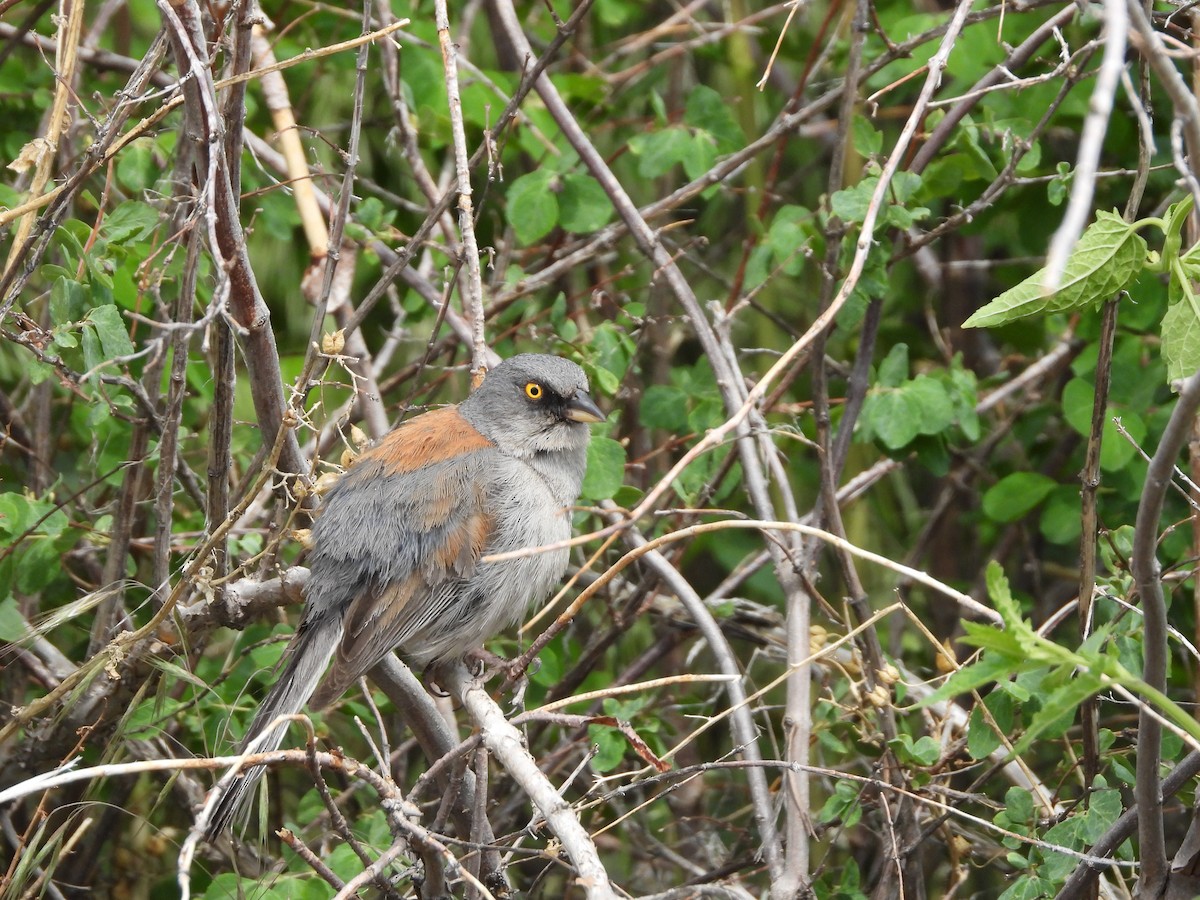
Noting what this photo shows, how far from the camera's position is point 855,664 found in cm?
337

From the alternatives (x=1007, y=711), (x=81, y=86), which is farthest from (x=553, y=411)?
(x=81, y=86)

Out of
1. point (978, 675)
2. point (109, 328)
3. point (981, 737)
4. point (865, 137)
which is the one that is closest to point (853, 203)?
point (865, 137)

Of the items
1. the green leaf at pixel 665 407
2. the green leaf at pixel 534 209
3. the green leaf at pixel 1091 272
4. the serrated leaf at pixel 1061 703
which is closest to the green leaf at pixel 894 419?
the green leaf at pixel 665 407

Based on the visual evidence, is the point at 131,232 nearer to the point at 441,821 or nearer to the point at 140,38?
the point at 441,821

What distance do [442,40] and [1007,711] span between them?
2.04m

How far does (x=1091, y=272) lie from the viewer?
212 centimetres

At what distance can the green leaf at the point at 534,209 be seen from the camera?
12.1 ft

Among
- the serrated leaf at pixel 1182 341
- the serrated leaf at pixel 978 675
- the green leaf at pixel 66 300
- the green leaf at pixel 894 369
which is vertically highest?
the green leaf at pixel 66 300

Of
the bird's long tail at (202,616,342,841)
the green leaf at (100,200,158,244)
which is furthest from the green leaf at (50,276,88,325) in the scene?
the bird's long tail at (202,616,342,841)

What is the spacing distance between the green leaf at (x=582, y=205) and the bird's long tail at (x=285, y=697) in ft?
4.68

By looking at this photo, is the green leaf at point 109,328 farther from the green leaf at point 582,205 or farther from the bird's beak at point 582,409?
the green leaf at point 582,205

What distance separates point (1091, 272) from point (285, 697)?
2.12 m

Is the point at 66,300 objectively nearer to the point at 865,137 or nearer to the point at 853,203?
the point at 853,203

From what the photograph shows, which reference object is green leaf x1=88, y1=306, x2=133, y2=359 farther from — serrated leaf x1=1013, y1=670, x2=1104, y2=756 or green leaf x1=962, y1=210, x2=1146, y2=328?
serrated leaf x1=1013, y1=670, x2=1104, y2=756
